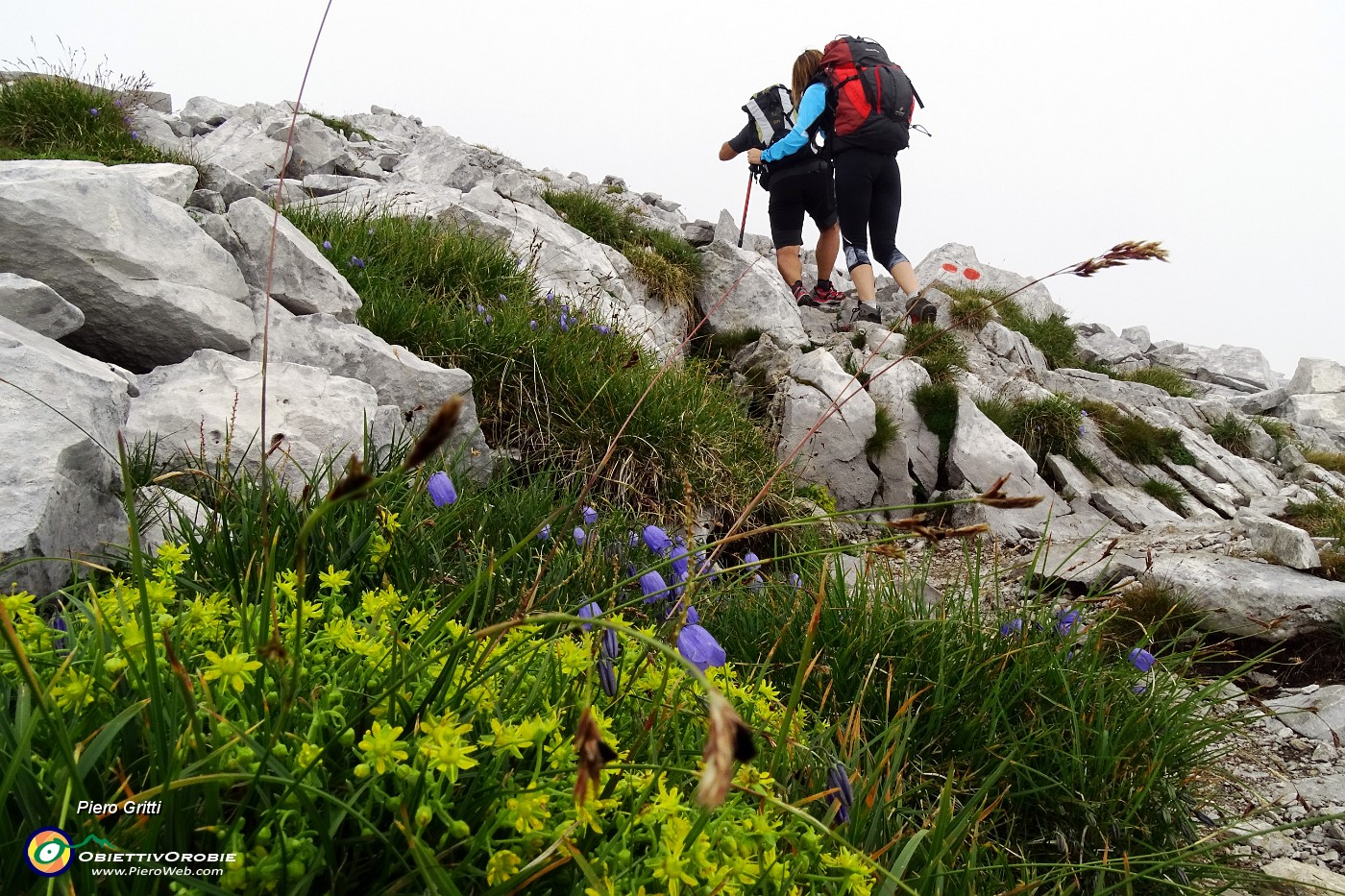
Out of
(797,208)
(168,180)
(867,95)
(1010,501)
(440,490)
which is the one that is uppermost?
(867,95)

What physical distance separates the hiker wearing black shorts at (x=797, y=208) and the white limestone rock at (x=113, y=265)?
23.2 ft

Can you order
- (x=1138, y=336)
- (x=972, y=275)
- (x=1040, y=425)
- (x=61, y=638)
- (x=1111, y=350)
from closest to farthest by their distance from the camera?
(x=61, y=638) → (x=1040, y=425) → (x=972, y=275) → (x=1111, y=350) → (x=1138, y=336)

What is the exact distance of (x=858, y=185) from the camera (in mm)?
8688

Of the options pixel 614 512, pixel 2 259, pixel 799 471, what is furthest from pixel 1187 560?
pixel 2 259

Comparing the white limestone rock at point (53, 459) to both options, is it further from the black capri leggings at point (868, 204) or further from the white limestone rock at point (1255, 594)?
the black capri leggings at point (868, 204)

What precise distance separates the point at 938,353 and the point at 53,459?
8006mm

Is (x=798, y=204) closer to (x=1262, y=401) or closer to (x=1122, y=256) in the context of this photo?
(x=1122, y=256)

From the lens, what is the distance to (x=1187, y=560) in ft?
15.0

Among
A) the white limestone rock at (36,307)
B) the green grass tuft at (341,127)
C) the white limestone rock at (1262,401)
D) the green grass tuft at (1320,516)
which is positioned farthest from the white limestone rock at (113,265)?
the white limestone rock at (1262,401)

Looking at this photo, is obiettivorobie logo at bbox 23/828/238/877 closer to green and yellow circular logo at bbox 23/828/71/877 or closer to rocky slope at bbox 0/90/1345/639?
green and yellow circular logo at bbox 23/828/71/877

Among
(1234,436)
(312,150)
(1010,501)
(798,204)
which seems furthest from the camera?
(1234,436)

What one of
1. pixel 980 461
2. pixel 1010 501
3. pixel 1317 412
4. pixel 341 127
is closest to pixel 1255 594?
pixel 980 461

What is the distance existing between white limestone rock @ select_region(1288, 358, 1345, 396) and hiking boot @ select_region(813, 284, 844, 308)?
12.9 meters

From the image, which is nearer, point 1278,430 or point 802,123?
point 802,123
